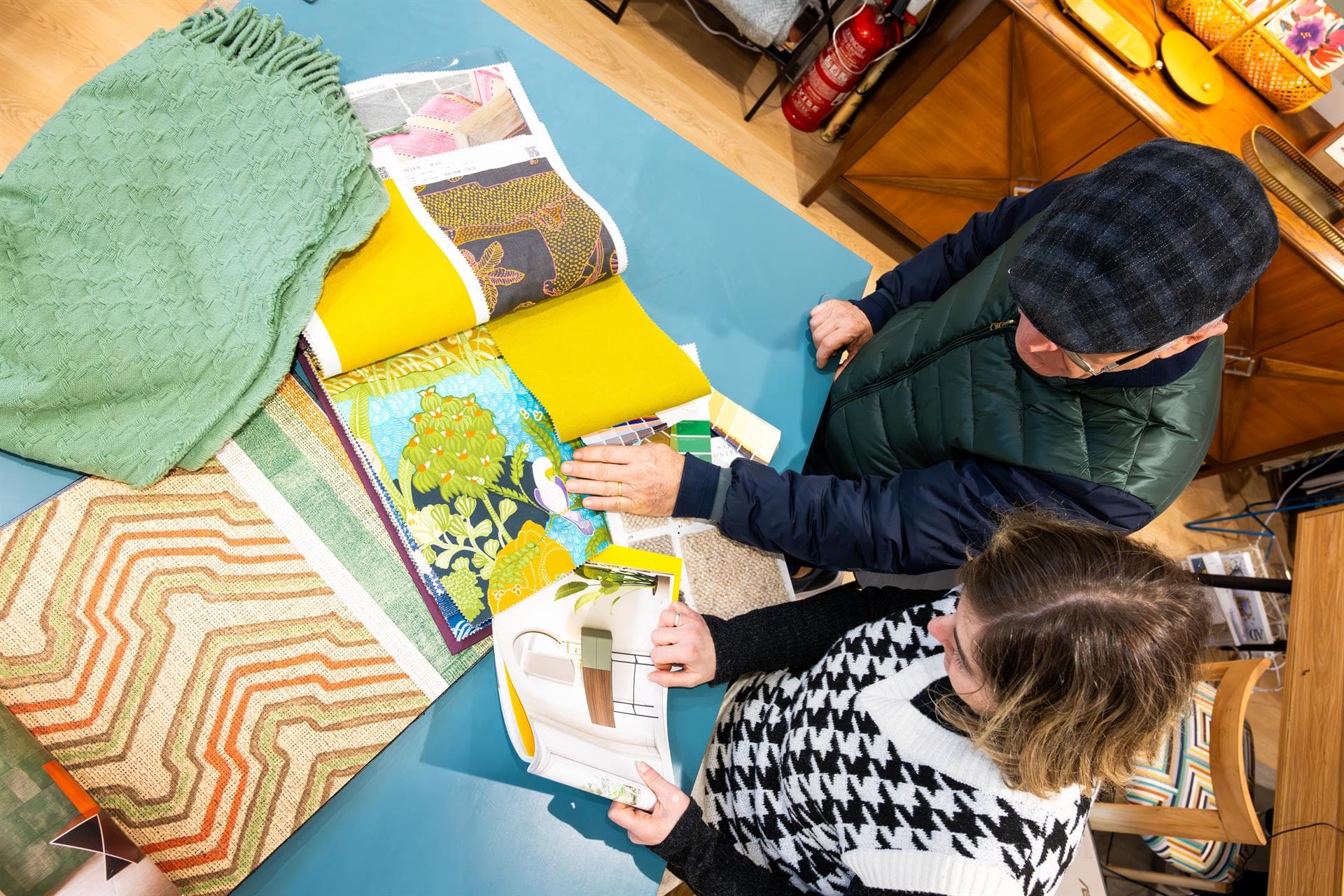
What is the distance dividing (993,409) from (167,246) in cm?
104

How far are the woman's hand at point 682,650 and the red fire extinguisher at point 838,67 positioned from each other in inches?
82.0

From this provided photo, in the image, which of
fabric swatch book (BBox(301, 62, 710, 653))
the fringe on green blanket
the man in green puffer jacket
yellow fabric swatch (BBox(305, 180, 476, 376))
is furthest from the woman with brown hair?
the fringe on green blanket

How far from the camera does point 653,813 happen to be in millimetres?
853

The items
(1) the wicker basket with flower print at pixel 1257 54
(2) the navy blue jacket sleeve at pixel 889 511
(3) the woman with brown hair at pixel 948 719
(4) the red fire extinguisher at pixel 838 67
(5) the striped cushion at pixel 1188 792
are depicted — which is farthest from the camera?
(4) the red fire extinguisher at pixel 838 67

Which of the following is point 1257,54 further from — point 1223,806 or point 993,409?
point 1223,806

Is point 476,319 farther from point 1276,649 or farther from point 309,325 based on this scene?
point 1276,649

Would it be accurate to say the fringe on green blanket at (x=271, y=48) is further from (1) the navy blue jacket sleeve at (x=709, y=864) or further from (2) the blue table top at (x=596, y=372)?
(1) the navy blue jacket sleeve at (x=709, y=864)

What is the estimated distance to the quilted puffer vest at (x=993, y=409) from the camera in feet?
2.91

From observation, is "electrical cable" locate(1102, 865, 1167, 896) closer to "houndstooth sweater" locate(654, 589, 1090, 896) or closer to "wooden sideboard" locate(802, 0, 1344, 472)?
"wooden sideboard" locate(802, 0, 1344, 472)

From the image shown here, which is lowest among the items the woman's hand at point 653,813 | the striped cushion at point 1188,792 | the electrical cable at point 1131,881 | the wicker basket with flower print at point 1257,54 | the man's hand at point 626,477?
the electrical cable at point 1131,881

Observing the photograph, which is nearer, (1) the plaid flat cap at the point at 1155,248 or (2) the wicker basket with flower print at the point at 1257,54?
(1) the plaid flat cap at the point at 1155,248

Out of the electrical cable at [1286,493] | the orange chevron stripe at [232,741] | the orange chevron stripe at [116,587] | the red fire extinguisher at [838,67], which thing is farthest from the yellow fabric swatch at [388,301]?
the electrical cable at [1286,493]

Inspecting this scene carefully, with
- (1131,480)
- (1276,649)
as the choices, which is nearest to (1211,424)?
(1131,480)

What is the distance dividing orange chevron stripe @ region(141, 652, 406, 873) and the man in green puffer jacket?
35cm
